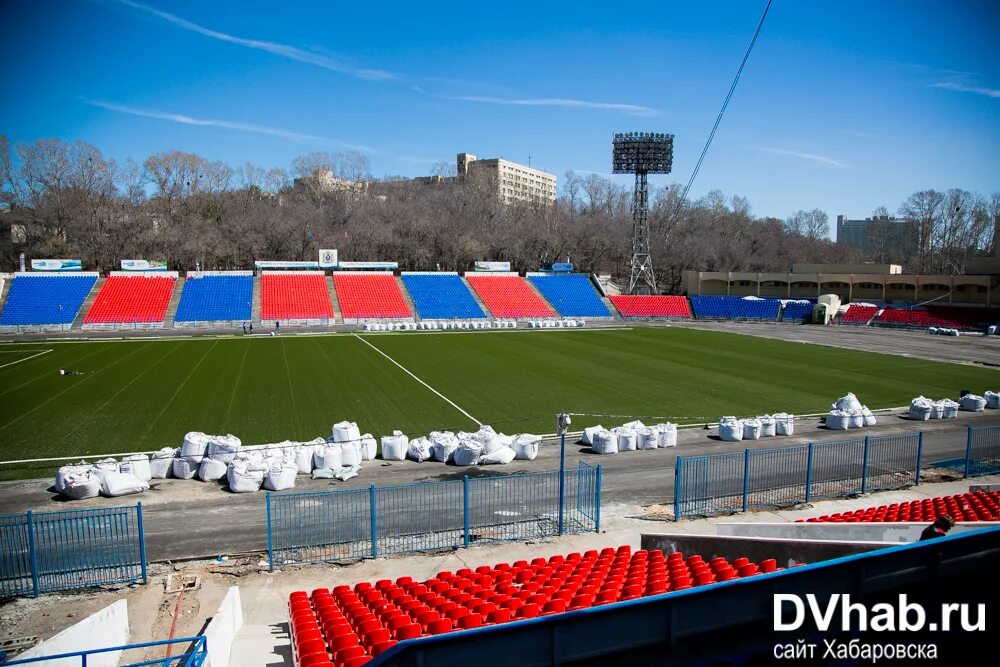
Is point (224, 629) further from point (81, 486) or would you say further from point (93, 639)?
point (81, 486)

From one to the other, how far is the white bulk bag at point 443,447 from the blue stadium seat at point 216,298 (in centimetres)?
4015

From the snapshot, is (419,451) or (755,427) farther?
(755,427)

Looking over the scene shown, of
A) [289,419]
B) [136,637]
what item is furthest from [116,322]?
[136,637]

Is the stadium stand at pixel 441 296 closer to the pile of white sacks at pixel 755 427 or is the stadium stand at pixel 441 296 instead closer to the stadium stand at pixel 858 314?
the stadium stand at pixel 858 314

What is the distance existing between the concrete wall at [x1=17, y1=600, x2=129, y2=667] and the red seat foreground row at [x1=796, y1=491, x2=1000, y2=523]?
36.0 ft

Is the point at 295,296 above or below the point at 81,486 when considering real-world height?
Answer: above

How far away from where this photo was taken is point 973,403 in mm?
23938

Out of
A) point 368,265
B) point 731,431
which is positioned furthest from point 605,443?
point 368,265

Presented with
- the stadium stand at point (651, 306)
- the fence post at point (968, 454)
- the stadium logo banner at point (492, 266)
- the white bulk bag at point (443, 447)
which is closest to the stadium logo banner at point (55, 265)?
the stadium logo banner at point (492, 266)

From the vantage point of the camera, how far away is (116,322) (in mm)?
48781

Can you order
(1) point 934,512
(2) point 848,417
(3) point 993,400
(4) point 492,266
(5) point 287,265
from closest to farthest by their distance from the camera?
(1) point 934,512, (2) point 848,417, (3) point 993,400, (5) point 287,265, (4) point 492,266

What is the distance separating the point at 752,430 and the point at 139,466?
58.4 feet

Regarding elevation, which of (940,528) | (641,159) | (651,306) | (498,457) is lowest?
(498,457)

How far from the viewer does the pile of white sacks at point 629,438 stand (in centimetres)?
1841
